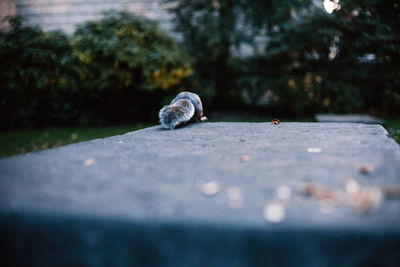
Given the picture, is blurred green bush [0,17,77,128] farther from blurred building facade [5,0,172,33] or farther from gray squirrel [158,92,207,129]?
gray squirrel [158,92,207,129]

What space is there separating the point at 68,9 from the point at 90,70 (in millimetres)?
4192

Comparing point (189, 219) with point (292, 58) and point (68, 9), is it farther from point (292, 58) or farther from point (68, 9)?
point (68, 9)

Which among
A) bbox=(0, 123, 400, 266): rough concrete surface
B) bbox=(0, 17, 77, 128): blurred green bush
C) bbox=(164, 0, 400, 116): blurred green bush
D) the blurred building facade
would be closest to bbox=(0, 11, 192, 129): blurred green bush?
bbox=(0, 17, 77, 128): blurred green bush

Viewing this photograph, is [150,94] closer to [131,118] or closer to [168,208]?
[131,118]

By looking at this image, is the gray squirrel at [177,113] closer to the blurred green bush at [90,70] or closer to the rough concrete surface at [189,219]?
the rough concrete surface at [189,219]

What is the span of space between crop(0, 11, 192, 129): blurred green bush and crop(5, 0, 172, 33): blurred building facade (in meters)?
1.92

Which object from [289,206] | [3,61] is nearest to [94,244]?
[289,206]

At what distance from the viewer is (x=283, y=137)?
2.07m

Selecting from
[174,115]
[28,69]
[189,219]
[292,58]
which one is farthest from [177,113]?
[292,58]

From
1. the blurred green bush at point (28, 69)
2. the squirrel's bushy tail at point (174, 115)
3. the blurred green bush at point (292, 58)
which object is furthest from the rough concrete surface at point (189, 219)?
the blurred green bush at point (292, 58)

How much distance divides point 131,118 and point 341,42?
5.53 meters

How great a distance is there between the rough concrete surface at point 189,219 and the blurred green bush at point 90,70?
17.1 ft

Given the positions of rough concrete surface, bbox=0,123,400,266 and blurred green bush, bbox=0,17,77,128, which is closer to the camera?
rough concrete surface, bbox=0,123,400,266

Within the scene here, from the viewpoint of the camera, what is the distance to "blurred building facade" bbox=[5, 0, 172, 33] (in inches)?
349
